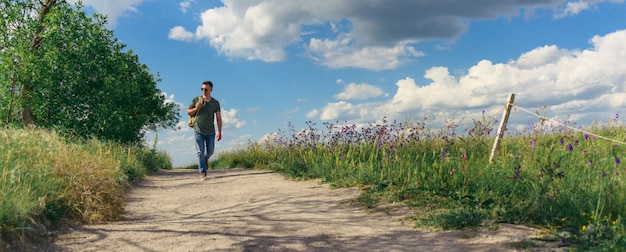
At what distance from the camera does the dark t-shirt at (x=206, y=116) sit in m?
11.0

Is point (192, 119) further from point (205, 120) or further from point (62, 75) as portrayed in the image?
point (62, 75)

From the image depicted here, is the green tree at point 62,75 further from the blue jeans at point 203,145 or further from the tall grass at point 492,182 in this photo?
the tall grass at point 492,182

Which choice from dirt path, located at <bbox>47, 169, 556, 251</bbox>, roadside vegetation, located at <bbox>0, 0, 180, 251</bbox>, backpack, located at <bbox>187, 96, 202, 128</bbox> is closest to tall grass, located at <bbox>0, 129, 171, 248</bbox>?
dirt path, located at <bbox>47, 169, 556, 251</bbox>

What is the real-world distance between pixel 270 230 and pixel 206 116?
20.2ft

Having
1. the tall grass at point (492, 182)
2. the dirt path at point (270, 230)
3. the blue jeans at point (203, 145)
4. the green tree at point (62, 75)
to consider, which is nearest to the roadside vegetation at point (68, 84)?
the green tree at point (62, 75)

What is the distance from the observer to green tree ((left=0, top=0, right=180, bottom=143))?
14.5 meters

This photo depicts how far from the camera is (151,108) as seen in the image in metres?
21.3

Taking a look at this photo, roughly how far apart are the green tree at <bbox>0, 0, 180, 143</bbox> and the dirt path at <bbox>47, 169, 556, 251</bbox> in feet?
26.3

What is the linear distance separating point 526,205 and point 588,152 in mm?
3277

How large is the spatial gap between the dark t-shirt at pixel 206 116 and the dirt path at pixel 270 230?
9.83 feet

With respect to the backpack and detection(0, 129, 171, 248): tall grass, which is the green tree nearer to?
the backpack

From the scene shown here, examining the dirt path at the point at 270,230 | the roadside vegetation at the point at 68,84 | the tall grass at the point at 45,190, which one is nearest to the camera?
the dirt path at the point at 270,230

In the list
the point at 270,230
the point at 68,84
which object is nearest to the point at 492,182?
the point at 270,230

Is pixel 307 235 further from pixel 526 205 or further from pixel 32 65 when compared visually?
pixel 32 65
